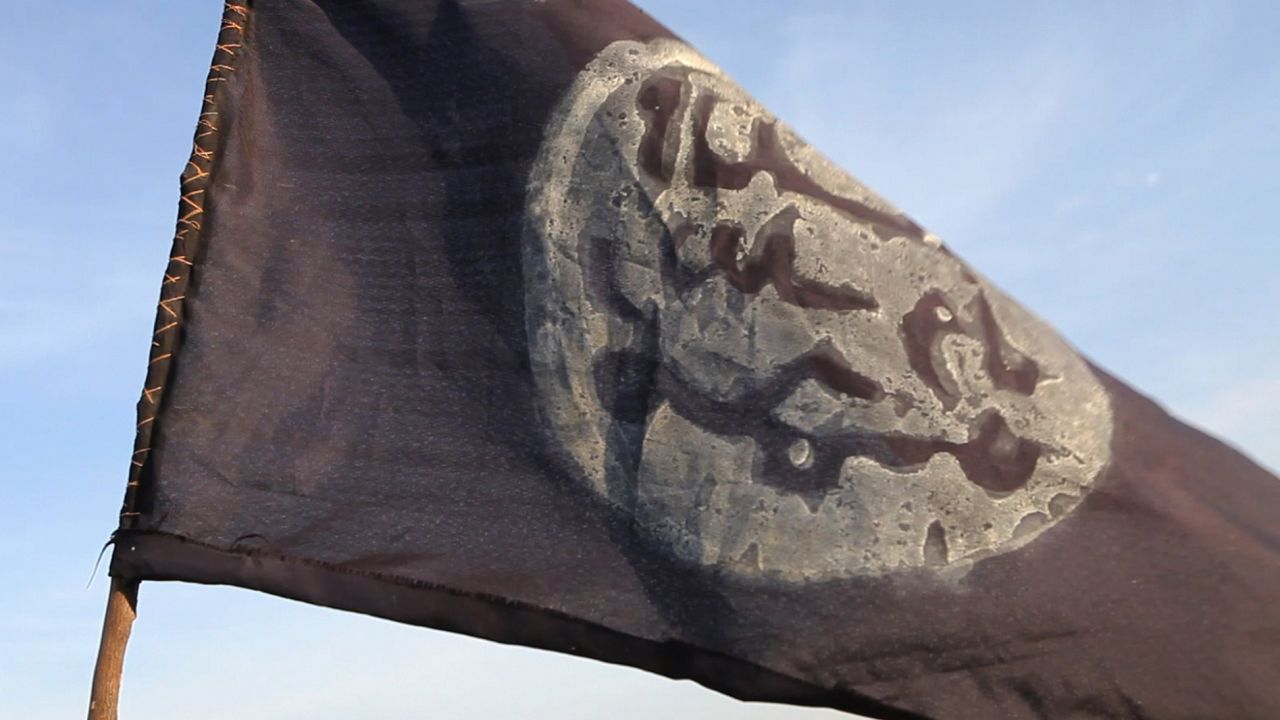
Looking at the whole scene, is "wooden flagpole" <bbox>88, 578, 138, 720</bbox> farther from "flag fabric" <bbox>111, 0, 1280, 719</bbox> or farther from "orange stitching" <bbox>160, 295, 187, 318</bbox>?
"orange stitching" <bbox>160, 295, 187, 318</bbox>

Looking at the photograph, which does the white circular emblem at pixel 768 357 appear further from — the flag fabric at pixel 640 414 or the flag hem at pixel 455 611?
the flag hem at pixel 455 611

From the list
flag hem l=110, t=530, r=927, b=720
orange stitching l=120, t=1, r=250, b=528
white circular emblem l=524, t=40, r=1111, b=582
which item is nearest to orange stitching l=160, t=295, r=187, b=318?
orange stitching l=120, t=1, r=250, b=528

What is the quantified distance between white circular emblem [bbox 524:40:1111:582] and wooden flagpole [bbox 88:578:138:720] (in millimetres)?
1138

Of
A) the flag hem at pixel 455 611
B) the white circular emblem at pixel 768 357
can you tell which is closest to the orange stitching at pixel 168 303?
the flag hem at pixel 455 611

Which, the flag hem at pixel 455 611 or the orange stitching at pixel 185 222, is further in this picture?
the orange stitching at pixel 185 222

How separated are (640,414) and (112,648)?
4.61 ft

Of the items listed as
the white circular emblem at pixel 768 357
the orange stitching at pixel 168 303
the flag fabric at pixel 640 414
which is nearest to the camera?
the flag fabric at pixel 640 414

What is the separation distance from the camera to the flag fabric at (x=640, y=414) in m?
2.72

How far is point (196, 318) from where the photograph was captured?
11.3 ft

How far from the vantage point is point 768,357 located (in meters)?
3.06

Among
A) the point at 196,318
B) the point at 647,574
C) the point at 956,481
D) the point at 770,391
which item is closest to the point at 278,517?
the point at 196,318

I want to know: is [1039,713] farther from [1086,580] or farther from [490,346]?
[490,346]

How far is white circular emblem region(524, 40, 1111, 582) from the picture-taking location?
9.43 feet

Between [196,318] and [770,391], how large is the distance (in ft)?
5.27
